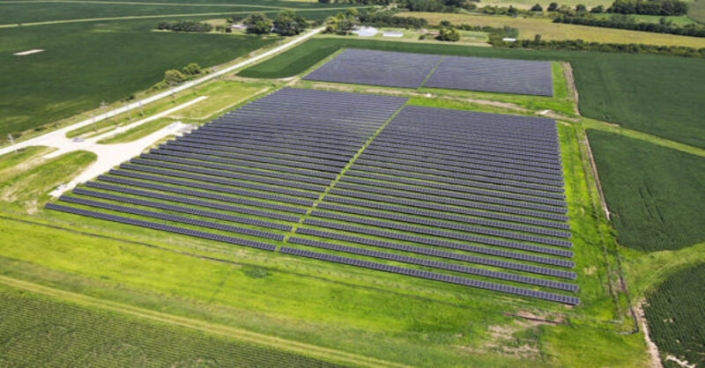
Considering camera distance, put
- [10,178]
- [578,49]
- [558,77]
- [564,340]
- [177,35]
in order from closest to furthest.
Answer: [564,340] < [10,178] < [558,77] < [578,49] < [177,35]

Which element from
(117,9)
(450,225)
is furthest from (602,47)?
(117,9)

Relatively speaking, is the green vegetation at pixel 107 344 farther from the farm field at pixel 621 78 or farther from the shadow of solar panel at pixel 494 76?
the shadow of solar panel at pixel 494 76

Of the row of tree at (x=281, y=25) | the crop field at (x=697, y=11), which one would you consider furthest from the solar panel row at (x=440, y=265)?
the crop field at (x=697, y=11)

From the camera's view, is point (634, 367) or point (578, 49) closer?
point (634, 367)

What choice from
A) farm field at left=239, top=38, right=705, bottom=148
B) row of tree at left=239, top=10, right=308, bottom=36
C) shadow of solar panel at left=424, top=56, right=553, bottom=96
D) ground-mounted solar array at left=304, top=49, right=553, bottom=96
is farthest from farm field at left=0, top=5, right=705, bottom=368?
row of tree at left=239, top=10, right=308, bottom=36

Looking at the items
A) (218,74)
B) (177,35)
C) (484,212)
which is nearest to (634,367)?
(484,212)

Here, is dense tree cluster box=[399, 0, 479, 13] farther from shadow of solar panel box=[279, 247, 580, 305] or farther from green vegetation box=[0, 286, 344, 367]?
green vegetation box=[0, 286, 344, 367]

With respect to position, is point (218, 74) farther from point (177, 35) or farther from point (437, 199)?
point (437, 199)
